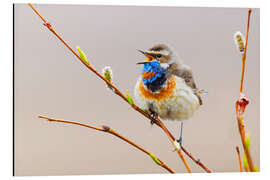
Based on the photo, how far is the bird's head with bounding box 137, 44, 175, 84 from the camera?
186 cm

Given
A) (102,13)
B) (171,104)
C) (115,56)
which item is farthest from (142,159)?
(102,13)

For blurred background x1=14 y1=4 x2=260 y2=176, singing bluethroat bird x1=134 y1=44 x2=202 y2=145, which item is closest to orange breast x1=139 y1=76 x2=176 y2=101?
singing bluethroat bird x1=134 y1=44 x2=202 y2=145

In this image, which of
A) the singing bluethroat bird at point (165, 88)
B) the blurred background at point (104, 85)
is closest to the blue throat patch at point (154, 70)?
the singing bluethroat bird at point (165, 88)

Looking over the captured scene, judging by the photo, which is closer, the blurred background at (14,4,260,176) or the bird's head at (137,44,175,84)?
the bird's head at (137,44,175,84)

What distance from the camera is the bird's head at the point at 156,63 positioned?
1.86 meters

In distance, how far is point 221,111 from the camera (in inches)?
83.2

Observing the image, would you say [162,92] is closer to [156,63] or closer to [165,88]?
[165,88]

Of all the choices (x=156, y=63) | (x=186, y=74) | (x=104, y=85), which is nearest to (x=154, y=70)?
(x=156, y=63)

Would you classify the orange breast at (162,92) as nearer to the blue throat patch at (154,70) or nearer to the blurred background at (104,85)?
the blue throat patch at (154,70)

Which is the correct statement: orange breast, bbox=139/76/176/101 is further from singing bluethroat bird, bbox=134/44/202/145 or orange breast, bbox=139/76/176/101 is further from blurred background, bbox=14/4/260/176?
blurred background, bbox=14/4/260/176

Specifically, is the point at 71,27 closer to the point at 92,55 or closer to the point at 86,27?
the point at 86,27

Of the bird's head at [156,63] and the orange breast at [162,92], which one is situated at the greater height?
the bird's head at [156,63]

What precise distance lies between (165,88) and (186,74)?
224 mm
